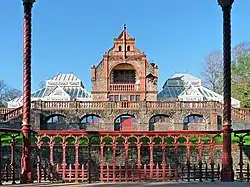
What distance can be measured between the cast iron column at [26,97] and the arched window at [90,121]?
2471 centimetres

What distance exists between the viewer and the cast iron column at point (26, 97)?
589cm

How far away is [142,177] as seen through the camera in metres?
7.14

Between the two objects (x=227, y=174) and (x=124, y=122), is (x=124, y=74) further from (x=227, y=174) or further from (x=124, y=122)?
(x=227, y=174)

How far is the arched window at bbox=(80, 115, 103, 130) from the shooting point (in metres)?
30.8

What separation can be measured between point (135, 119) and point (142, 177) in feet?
78.2

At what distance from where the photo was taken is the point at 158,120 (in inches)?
1243

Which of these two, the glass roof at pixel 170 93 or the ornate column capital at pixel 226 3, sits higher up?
the glass roof at pixel 170 93

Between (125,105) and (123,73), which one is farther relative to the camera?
(123,73)

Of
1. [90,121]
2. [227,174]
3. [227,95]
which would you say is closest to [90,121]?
[90,121]

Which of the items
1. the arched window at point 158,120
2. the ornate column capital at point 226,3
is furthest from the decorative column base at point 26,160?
the arched window at point 158,120

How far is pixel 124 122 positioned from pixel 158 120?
2.60 metres

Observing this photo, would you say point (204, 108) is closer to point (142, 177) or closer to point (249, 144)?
point (249, 144)

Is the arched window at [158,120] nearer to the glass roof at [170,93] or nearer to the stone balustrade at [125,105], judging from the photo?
the stone balustrade at [125,105]

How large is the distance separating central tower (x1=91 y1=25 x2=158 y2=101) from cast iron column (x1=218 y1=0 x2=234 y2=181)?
28051mm
